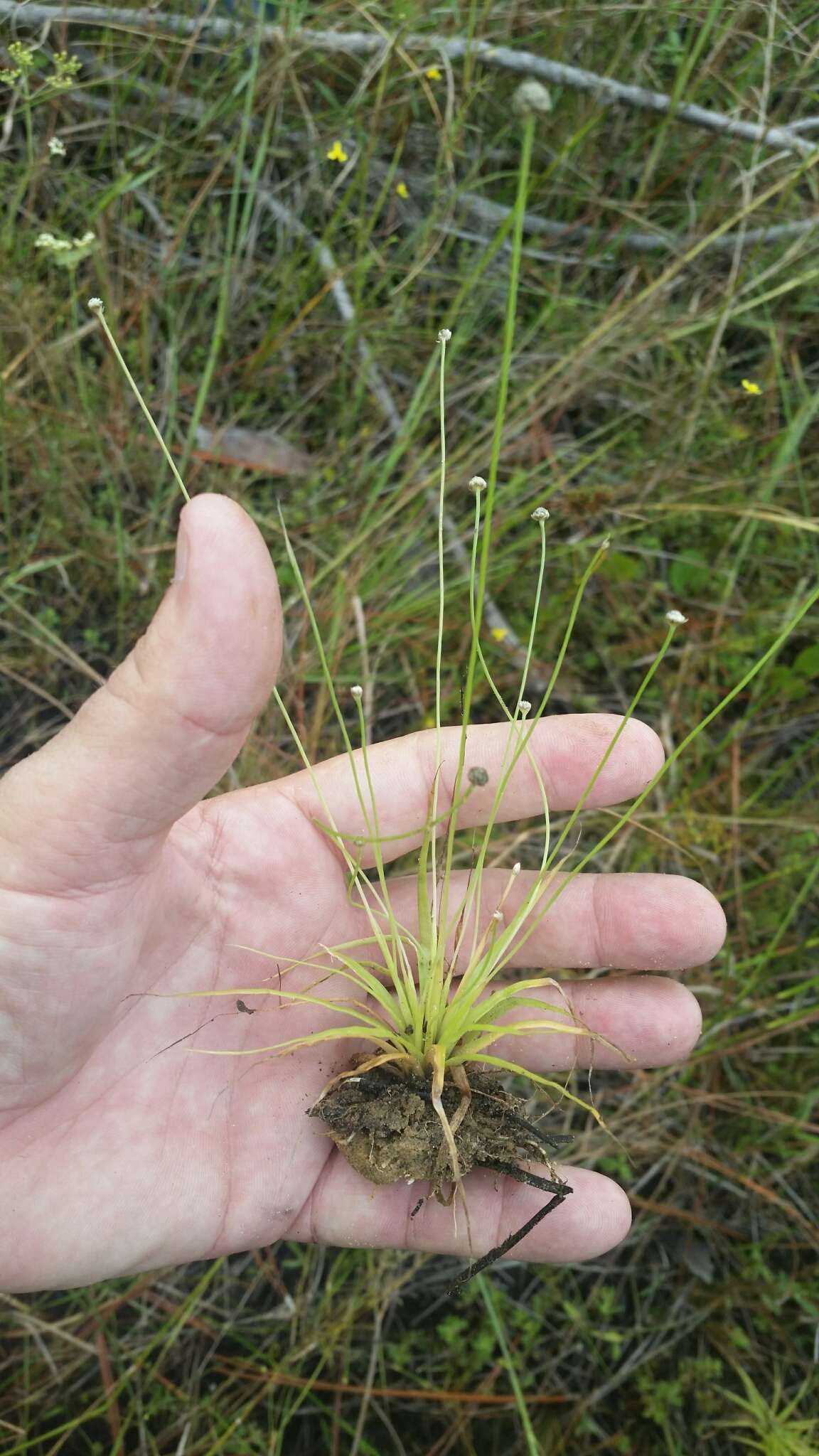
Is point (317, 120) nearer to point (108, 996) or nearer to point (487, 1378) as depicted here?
point (108, 996)

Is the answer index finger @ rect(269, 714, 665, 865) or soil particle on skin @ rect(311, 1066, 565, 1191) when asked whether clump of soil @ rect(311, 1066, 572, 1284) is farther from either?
index finger @ rect(269, 714, 665, 865)

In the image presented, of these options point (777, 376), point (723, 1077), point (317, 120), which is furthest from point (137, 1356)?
point (317, 120)

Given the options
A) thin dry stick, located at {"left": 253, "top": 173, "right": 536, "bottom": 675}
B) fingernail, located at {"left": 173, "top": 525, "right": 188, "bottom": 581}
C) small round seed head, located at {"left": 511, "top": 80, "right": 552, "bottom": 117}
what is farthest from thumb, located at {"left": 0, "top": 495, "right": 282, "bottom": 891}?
small round seed head, located at {"left": 511, "top": 80, "right": 552, "bottom": 117}

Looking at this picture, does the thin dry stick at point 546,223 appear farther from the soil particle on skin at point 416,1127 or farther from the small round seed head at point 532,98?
the soil particle on skin at point 416,1127

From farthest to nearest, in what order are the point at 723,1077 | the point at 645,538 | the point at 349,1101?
the point at 645,538
the point at 723,1077
the point at 349,1101

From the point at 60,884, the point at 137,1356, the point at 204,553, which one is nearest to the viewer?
the point at 204,553
